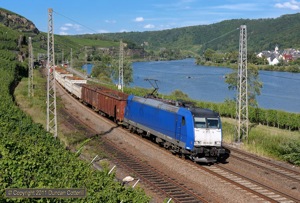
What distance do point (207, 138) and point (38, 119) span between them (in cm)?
2105

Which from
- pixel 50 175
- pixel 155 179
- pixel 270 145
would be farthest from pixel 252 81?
pixel 50 175

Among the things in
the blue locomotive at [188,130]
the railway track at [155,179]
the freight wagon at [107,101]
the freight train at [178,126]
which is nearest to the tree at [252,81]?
the freight wagon at [107,101]

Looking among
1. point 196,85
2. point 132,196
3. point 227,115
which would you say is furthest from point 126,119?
point 196,85

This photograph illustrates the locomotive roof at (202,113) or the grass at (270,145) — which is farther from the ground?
the locomotive roof at (202,113)

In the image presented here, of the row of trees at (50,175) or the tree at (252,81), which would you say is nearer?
the row of trees at (50,175)

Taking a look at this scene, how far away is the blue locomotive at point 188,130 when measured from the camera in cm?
2392

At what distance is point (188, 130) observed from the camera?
24047mm

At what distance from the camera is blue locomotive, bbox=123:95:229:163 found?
78.5 feet

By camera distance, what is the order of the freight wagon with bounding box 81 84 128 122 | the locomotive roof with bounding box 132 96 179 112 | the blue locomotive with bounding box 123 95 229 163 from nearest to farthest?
the blue locomotive with bounding box 123 95 229 163
the locomotive roof with bounding box 132 96 179 112
the freight wagon with bounding box 81 84 128 122

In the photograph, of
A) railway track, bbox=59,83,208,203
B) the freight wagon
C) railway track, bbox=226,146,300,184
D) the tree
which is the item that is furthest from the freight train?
the tree

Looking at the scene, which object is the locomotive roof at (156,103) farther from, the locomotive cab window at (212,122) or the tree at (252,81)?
the tree at (252,81)

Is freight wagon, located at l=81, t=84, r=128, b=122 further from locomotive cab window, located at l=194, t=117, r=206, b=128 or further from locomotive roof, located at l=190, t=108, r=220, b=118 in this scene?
locomotive cab window, located at l=194, t=117, r=206, b=128

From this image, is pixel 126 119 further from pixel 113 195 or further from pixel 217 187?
pixel 113 195

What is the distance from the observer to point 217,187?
20.2 metres
